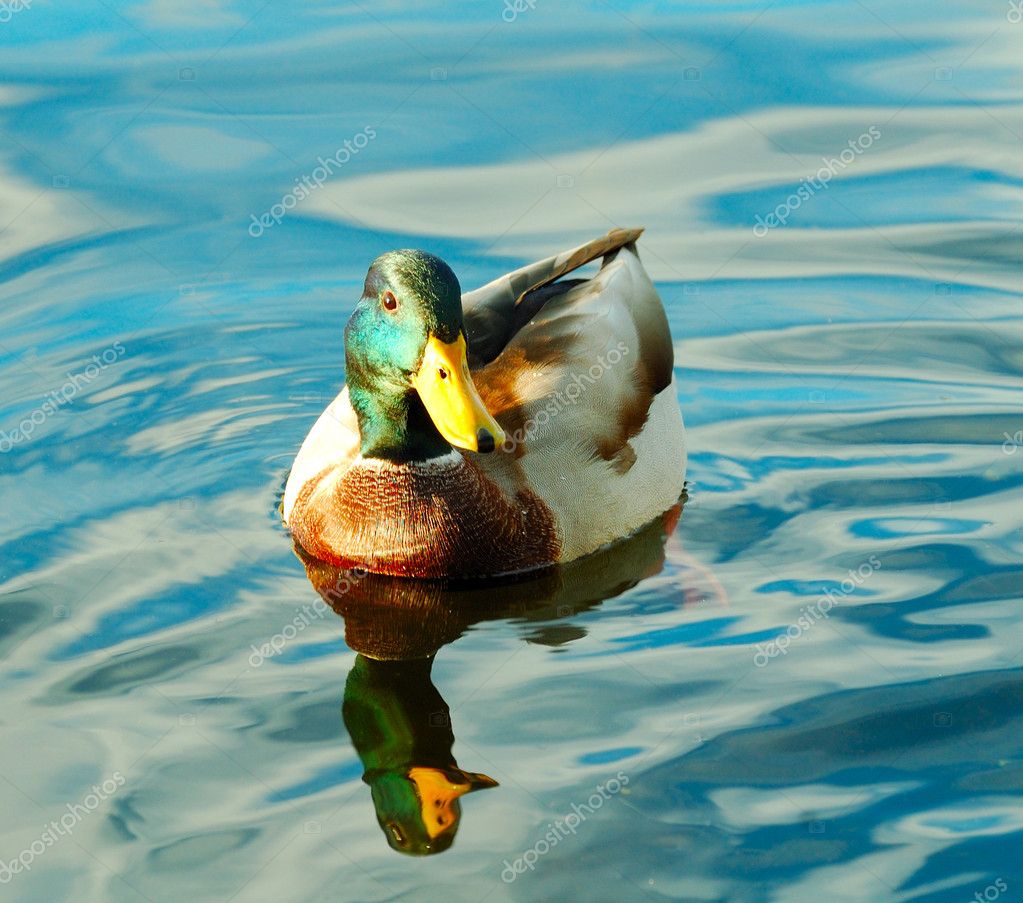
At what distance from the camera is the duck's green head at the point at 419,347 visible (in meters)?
6.41

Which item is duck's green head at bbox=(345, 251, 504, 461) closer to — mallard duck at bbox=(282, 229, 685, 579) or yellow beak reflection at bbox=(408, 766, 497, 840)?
mallard duck at bbox=(282, 229, 685, 579)

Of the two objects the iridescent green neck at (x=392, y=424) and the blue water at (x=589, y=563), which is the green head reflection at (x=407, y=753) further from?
the iridescent green neck at (x=392, y=424)

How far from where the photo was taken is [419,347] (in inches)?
258

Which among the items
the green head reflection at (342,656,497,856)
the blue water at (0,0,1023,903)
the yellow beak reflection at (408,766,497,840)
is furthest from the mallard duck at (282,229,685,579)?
the yellow beak reflection at (408,766,497,840)

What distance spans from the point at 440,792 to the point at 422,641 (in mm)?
1070

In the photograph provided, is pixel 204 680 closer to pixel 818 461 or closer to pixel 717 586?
pixel 717 586

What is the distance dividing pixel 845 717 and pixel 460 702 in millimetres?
1351

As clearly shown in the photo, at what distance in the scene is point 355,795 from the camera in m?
5.71

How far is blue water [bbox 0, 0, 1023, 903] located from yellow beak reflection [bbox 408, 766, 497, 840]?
0.07 metres

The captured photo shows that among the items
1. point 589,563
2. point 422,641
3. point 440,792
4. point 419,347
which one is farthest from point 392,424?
point 440,792

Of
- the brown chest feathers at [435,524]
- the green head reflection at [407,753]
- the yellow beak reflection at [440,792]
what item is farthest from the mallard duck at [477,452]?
the yellow beak reflection at [440,792]

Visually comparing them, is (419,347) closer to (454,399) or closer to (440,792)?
(454,399)

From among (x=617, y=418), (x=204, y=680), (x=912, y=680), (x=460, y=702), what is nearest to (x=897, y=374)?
(x=617, y=418)

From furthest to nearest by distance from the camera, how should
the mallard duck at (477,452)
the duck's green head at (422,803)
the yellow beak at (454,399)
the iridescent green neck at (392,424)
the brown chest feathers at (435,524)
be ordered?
the brown chest feathers at (435,524), the iridescent green neck at (392,424), the mallard duck at (477,452), the yellow beak at (454,399), the duck's green head at (422,803)
